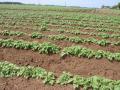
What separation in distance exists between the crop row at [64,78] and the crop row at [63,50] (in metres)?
2.37

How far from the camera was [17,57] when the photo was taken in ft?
35.1

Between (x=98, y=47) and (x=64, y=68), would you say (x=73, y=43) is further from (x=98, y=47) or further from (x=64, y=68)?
(x=64, y=68)

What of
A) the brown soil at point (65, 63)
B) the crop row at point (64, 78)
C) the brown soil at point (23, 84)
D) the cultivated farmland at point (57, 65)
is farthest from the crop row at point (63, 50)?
the brown soil at point (23, 84)

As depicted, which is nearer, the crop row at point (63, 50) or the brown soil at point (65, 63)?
the brown soil at point (65, 63)

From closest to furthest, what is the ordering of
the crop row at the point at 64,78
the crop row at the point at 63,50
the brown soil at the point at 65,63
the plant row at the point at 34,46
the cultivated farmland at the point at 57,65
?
1. the crop row at the point at 64,78
2. the cultivated farmland at the point at 57,65
3. the brown soil at the point at 65,63
4. the crop row at the point at 63,50
5. the plant row at the point at 34,46

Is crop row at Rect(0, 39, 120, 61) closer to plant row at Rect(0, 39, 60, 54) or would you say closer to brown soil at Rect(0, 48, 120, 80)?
plant row at Rect(0, 39, 60, 54)

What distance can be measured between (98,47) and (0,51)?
4.02 m

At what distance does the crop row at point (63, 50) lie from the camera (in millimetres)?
10000

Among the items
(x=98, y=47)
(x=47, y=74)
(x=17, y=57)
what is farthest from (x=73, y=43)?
(x=47, y=74)

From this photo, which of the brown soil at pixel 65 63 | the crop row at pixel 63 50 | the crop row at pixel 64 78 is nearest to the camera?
the crop row at pixel 64 78

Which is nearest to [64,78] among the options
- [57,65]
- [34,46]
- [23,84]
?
[23,84]

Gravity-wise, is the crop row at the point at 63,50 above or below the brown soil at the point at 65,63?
above

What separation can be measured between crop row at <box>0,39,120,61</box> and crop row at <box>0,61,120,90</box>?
237 cm

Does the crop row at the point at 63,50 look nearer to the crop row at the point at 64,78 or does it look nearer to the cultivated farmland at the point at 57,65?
the cultivated farmland at the point at 57,65
